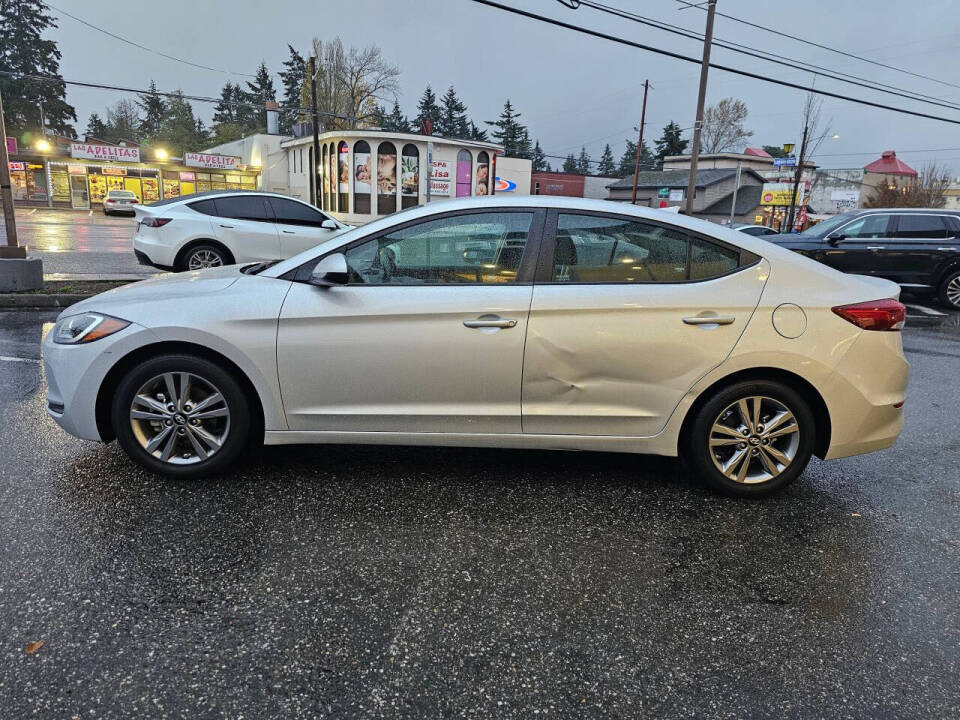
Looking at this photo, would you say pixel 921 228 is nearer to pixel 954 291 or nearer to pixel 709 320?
pixel 954 291

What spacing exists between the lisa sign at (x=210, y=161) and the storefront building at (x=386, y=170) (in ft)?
42.6

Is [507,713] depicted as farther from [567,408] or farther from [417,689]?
[567,408]

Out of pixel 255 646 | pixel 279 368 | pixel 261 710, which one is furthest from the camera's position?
pixel 279 368

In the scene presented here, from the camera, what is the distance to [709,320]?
130 inches

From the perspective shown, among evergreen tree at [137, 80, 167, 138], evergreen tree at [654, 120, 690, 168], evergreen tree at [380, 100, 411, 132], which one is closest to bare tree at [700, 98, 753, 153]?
evergreen tree at [654, 120, 690, 168]

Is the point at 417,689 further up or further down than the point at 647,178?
further down

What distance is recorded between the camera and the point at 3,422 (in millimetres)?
4332

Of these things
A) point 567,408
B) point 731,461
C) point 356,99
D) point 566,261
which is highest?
point 356,99

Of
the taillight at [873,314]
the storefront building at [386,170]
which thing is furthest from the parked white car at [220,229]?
the storefront building at [386,170]

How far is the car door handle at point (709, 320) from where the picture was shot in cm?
331

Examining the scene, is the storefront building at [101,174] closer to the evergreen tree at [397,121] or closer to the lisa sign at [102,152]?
the lisa sign at [102,152]

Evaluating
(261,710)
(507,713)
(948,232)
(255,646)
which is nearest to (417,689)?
(507,713)

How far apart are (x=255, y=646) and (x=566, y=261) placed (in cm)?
234

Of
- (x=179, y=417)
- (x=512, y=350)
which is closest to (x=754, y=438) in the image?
(x=512, y=350)
